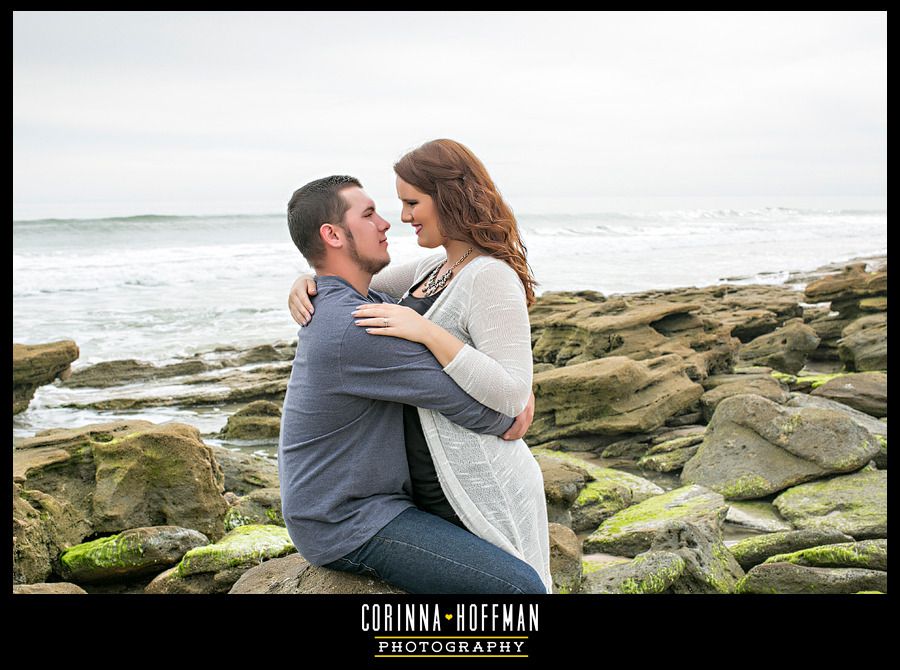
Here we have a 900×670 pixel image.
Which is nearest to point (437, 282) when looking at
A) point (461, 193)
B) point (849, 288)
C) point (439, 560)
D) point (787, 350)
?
point (461, 193)

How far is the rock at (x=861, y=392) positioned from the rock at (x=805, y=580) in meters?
5.52

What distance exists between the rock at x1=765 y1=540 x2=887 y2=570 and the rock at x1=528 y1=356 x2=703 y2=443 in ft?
14.5

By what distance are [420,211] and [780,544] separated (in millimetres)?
4205

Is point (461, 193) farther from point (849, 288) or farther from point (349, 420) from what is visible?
point (849, 288)

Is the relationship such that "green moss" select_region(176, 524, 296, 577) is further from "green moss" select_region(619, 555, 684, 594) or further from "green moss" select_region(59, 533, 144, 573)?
"green moss" select_region(619, 555, 684, 594)

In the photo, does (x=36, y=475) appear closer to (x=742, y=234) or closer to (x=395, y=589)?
(x=395, y=589)

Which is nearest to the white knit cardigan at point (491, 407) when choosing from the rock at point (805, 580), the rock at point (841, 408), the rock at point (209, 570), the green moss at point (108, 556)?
the rock at point (209, 570)

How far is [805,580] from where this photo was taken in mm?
5695

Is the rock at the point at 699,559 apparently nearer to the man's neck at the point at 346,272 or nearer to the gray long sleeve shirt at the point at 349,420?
the gray long sleeve shirt at the point at 349,420

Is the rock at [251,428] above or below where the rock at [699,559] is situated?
below

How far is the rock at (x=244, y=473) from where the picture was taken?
29.7 feet

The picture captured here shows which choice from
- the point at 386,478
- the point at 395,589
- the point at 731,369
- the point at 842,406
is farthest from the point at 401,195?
the point at 731,369

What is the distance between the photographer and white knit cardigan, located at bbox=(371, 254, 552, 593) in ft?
12.2

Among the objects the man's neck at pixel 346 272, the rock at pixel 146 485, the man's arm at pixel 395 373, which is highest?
the man's neck at pixel 346 272
